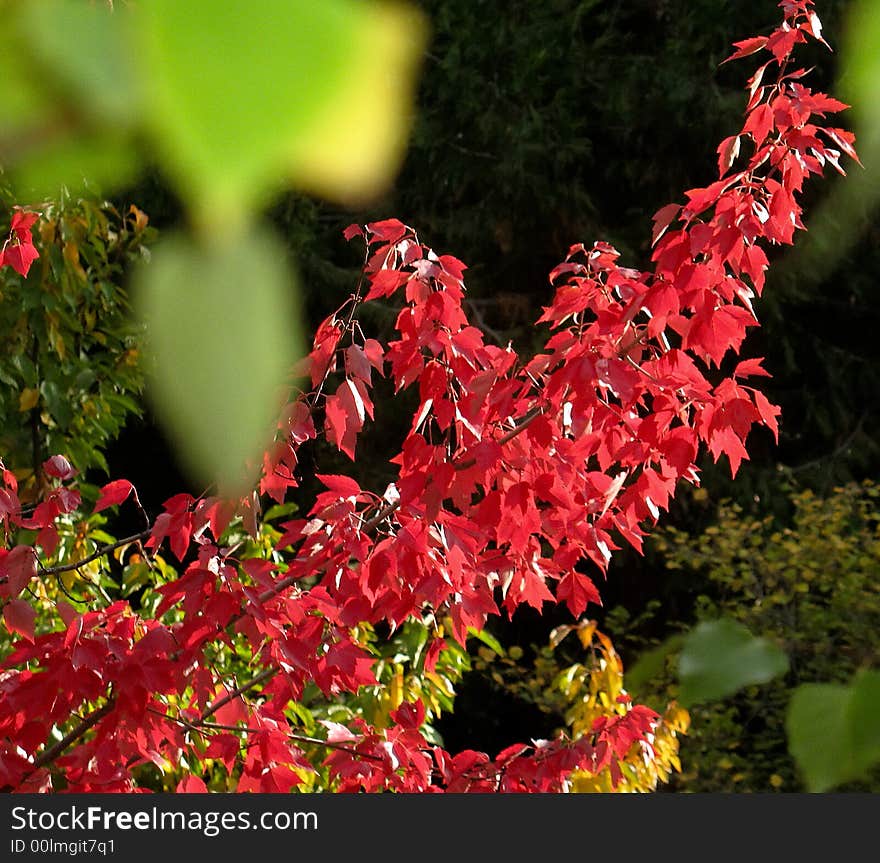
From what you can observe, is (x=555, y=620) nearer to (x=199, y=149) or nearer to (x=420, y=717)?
(x=420, y=717)

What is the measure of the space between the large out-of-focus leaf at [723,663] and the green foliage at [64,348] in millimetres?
3631

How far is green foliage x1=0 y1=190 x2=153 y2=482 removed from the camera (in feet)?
12.7

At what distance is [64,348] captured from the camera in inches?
159

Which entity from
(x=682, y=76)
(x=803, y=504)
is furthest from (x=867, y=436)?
(x=682, y=76)

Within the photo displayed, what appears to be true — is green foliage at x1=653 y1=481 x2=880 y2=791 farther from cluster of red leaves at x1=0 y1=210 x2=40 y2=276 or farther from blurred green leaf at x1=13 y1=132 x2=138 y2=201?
blurred green leaf at x1=13 y1=132 x2=138 y2=201

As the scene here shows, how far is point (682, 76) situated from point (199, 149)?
21.3 feet

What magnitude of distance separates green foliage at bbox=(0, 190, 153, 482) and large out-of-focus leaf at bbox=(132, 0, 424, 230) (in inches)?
148

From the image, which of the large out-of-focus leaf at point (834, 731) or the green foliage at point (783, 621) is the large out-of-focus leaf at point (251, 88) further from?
the green foliage at point (783, 621)

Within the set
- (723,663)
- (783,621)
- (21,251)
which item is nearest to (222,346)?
(723,663)

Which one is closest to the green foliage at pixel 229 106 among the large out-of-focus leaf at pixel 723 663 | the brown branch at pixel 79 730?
the large out-of-focus leaf at pixel 723 663

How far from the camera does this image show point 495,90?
6.60 metres

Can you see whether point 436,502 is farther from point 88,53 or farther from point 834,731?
point 88,53

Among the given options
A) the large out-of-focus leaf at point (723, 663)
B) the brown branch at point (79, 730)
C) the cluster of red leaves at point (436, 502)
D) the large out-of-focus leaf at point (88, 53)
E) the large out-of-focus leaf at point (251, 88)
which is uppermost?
the large out-of-focus leaf at point (251, 88)

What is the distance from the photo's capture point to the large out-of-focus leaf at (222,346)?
151mm
